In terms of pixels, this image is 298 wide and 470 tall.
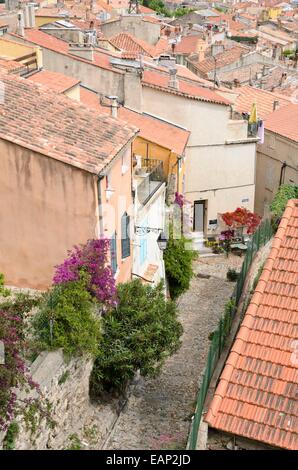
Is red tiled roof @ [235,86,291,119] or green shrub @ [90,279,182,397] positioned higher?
green shrub @ [90,279,182,397]

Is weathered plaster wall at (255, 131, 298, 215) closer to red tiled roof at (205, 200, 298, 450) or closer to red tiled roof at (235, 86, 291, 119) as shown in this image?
red tiled roof at (235, 86, 291, 119)

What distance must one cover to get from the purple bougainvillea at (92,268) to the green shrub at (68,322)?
216 mm

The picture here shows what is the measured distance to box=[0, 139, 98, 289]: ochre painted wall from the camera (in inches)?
566

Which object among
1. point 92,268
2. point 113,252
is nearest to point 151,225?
point 113,252

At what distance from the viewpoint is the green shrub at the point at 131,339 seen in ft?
49.0

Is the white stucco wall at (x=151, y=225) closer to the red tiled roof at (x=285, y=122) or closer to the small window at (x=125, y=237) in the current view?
the small window at (x=125, y=237)

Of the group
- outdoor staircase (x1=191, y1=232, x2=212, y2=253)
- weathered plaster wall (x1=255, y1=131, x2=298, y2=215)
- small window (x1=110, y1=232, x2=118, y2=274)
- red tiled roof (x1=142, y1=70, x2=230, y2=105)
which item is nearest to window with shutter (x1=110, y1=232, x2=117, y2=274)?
small window (x1=110, y1=232, x2=118, y2=274)

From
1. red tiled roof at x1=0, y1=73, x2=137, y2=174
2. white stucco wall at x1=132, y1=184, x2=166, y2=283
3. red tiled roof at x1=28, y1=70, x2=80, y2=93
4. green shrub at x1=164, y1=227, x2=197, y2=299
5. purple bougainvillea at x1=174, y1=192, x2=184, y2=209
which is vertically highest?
red tiled roof at x1=0, y1=73, x2=137, y2=174

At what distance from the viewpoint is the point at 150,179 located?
22438 mm

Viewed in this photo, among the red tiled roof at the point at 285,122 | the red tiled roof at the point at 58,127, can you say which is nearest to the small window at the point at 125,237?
the red tiled roof at the point at 58,127

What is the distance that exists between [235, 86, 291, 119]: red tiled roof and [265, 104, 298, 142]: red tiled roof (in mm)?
994

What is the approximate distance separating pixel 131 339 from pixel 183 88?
1914 cm

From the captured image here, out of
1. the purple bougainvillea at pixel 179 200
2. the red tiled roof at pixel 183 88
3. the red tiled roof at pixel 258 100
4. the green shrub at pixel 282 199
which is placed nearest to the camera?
the green shrub at pixel 282 199

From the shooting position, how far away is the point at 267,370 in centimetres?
953
